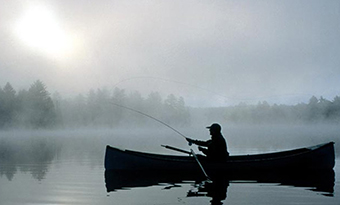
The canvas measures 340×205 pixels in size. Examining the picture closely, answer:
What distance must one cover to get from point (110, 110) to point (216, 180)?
95067mm

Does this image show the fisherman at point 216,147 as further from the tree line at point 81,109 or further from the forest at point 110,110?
the tree line at point 81,109

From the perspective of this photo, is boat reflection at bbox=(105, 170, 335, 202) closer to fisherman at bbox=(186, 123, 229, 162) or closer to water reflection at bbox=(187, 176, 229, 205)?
water reflection at bbox=(187, 176, 229, 205)

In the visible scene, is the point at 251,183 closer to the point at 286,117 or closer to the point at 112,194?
the point at 112,194

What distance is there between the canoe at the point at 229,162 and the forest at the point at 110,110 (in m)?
2.66

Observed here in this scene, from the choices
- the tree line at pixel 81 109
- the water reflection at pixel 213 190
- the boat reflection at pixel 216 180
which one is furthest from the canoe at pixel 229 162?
the tree line at pixel 81 109

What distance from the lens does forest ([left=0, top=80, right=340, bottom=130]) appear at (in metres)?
75.2

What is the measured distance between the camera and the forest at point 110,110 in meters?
75.2

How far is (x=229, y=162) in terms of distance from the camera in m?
18.7

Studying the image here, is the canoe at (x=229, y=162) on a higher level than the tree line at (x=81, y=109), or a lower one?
lower

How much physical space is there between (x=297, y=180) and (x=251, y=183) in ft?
6.93

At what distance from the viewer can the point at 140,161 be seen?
1981cm

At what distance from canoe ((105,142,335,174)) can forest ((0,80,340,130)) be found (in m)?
2.66

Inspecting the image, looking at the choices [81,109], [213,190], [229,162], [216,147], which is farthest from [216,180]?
[81,109]

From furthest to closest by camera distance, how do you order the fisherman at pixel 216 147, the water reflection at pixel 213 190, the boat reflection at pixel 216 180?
the fisherman at pixel 216 147 → the boat reflection at pixel 216 180 → the water reflection at pixel 213 190
